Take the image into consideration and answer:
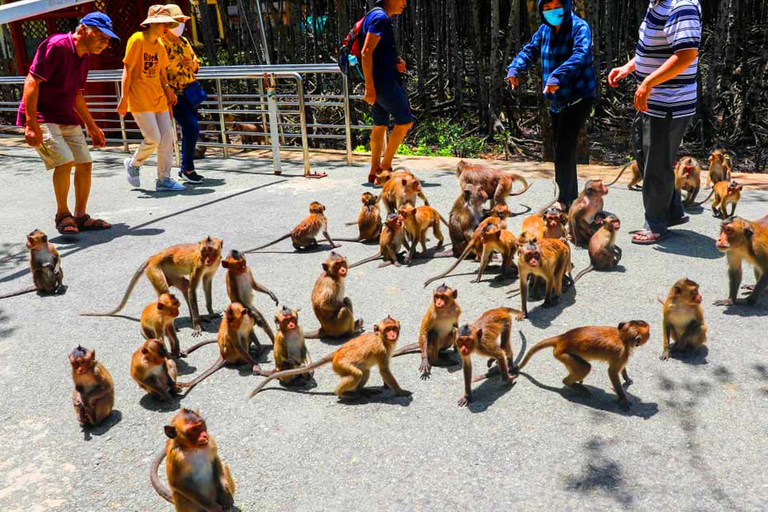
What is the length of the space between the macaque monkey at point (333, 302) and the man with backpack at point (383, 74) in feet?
14.1

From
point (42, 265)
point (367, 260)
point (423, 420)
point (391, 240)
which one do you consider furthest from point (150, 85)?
point (423, 420)

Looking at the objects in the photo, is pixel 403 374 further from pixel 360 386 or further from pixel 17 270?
pixel 17 270

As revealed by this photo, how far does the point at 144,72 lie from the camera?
8781mm

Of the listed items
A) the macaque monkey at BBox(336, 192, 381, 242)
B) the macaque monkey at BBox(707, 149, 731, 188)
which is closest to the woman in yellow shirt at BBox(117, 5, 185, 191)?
the macaque monkey at BBox(336, 192, 381, 242)

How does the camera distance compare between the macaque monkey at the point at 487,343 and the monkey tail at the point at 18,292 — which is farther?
the monkey tail at the point at 18,292

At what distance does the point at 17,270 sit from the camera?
671 centimetres

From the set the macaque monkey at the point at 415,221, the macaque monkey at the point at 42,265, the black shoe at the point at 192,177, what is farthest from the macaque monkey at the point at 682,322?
the black shoe at the point at 192,177

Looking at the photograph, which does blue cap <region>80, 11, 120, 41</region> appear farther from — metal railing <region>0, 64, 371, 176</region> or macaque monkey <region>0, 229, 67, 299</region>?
metal railing <region>0, 64, 371, 176</region>

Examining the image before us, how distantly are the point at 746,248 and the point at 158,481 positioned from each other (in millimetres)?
4141

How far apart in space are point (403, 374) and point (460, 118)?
12.1 meters

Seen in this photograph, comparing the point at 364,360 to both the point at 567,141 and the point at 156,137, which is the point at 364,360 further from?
the point at 156,137

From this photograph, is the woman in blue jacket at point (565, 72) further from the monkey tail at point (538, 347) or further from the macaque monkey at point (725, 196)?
the monkey tail at point (538, 347)

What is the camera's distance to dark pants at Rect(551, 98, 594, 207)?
22.6 feet

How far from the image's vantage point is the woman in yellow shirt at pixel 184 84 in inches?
361
